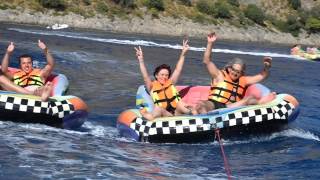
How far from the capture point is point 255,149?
7.02 metres

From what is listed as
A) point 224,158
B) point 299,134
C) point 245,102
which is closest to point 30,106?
point 224,158

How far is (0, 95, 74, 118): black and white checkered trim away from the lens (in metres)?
7.00

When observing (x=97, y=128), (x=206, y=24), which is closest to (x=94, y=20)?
(x=206, y=24)

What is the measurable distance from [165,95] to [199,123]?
2.18ft

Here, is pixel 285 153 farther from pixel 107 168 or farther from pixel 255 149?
pixel 107 168

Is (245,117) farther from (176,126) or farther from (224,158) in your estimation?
(224,158)

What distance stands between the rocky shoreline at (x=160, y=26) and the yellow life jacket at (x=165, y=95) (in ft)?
85.7

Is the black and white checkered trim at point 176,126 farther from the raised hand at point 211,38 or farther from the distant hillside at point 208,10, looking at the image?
the distant hillside at point 208,10

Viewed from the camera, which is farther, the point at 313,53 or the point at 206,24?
the point at 206,24

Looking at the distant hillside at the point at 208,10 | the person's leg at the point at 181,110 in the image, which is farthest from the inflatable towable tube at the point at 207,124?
the distant hillside at the point at 208,10

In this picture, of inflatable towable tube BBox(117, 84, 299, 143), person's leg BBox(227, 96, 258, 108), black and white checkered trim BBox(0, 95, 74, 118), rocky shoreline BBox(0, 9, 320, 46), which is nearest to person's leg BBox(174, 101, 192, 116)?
inflatable towable tube BBox(117, 84, 299, 143)

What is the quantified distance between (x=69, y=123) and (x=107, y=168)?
1874 mm

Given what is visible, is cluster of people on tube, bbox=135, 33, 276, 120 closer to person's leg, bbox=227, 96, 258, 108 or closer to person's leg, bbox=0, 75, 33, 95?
person's leg, bbox=227, 96, 258, 108

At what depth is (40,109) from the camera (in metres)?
7.06
